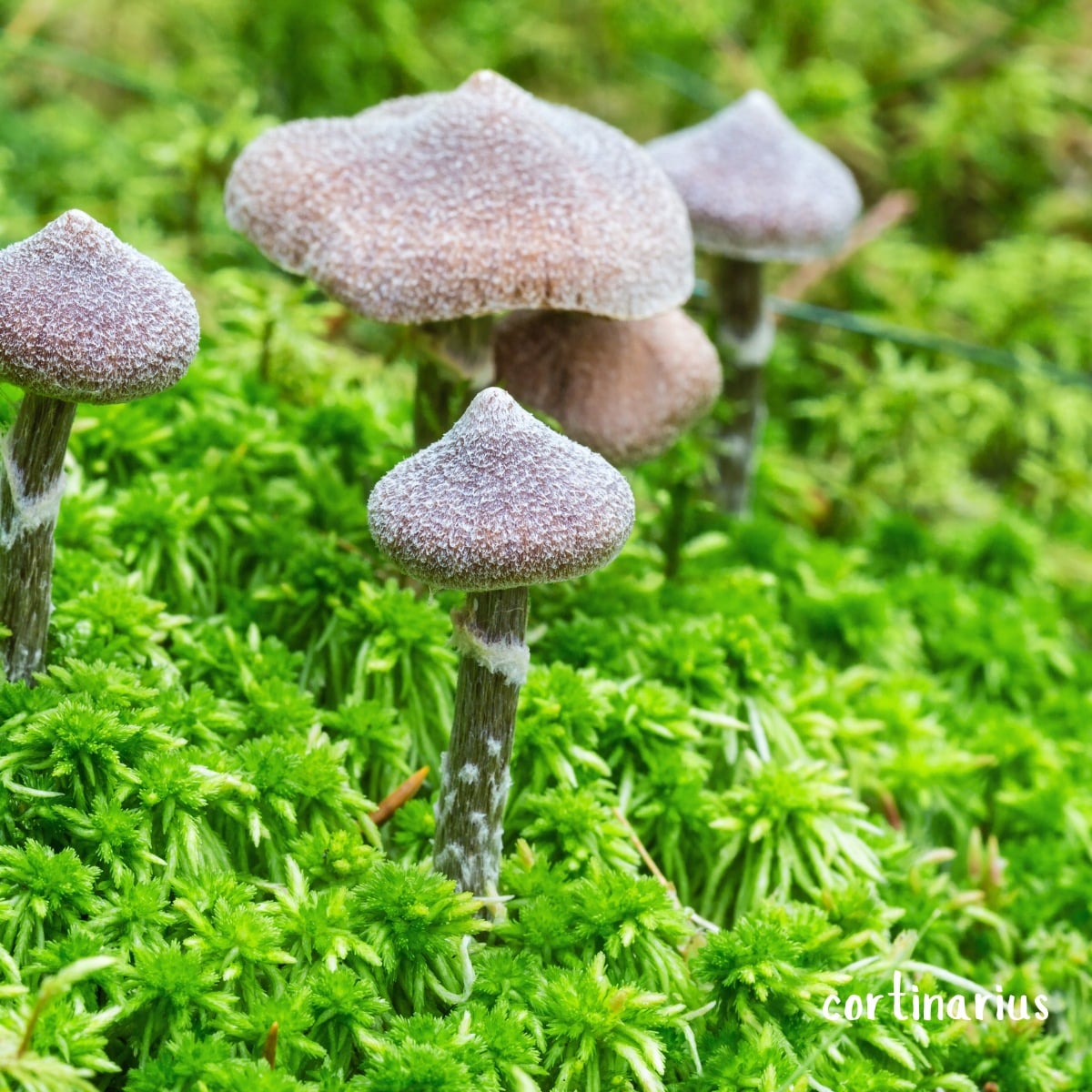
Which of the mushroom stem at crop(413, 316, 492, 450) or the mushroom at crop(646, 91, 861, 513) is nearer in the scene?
the mushroom stem at crop(413, 316, 492, 450)

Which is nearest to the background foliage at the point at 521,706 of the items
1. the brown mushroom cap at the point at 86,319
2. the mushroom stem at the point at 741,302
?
the mushroom stem at the point at 741,302

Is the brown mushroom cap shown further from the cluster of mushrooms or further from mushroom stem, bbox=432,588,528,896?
mushroom stem, bbox=432,588,528,896

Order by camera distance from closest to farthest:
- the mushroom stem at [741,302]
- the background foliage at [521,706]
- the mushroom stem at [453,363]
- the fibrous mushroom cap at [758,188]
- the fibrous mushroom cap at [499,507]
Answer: the fibrous mushroom cap at [499,507] → the background foliage at [521,706] → the mushroom stem at [453,363] → the fibrous mushroom cap at [758,188] → the mushroom stem at [741,302]

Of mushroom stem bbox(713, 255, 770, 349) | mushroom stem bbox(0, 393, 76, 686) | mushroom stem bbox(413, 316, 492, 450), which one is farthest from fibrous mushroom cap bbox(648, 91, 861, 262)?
mushroom stem bbox(0, 393, 76, 686)

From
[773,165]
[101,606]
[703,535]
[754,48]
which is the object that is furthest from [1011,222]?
[101,606]

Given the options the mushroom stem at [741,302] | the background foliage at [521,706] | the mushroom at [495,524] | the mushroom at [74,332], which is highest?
the mushroom at [74,332]

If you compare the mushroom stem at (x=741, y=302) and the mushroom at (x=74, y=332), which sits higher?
the mushroom at (x=74, y=332)

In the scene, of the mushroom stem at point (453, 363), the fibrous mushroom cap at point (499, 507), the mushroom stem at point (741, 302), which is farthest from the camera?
the mushroom stem at point (741, 302)

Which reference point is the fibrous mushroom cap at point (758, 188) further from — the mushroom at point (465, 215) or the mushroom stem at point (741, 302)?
the mushroom at point (465, 215)
